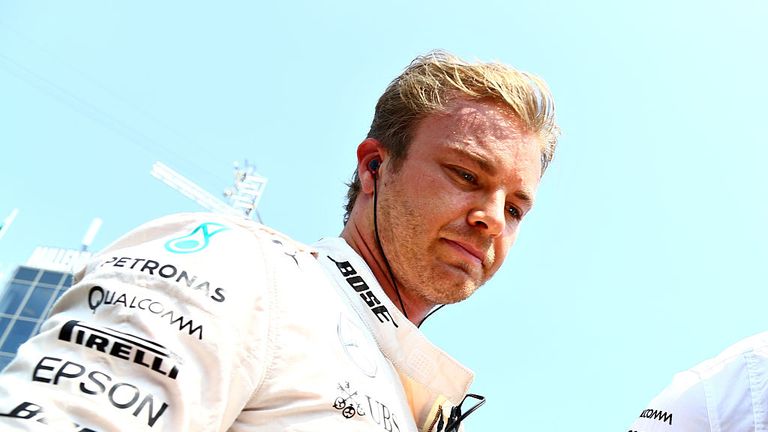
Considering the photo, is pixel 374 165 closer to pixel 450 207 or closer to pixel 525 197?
pixel 450 207

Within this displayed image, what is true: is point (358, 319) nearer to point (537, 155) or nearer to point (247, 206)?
point (537, 155)

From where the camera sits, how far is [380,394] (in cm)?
147

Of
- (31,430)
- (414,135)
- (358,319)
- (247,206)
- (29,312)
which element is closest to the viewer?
(31,430)

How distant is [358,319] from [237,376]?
632 mm

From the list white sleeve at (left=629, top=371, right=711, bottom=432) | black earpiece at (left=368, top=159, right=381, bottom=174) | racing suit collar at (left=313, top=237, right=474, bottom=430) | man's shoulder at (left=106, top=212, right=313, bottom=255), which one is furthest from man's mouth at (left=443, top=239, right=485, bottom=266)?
man's shoulder at (left=106, top=212, right=313, bottom=255)

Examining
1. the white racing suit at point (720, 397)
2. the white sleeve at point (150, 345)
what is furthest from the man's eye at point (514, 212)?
the white sleeve at point (150, 345)

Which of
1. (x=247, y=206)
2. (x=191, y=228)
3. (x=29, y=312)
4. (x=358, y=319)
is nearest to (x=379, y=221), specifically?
(x=358, y=319)

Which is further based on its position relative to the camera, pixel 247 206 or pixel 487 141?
pixel 247 206

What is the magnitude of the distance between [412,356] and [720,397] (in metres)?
0.98

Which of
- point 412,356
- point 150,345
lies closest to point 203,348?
point 150,345

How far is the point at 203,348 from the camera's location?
3.43ft

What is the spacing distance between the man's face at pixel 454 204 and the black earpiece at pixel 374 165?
18 cm

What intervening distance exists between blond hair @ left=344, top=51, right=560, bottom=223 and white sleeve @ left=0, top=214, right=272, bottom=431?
1301mm

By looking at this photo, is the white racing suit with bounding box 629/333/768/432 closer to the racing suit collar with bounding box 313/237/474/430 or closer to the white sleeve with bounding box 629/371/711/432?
the white sleeve with bounding box 629/371/711/432
